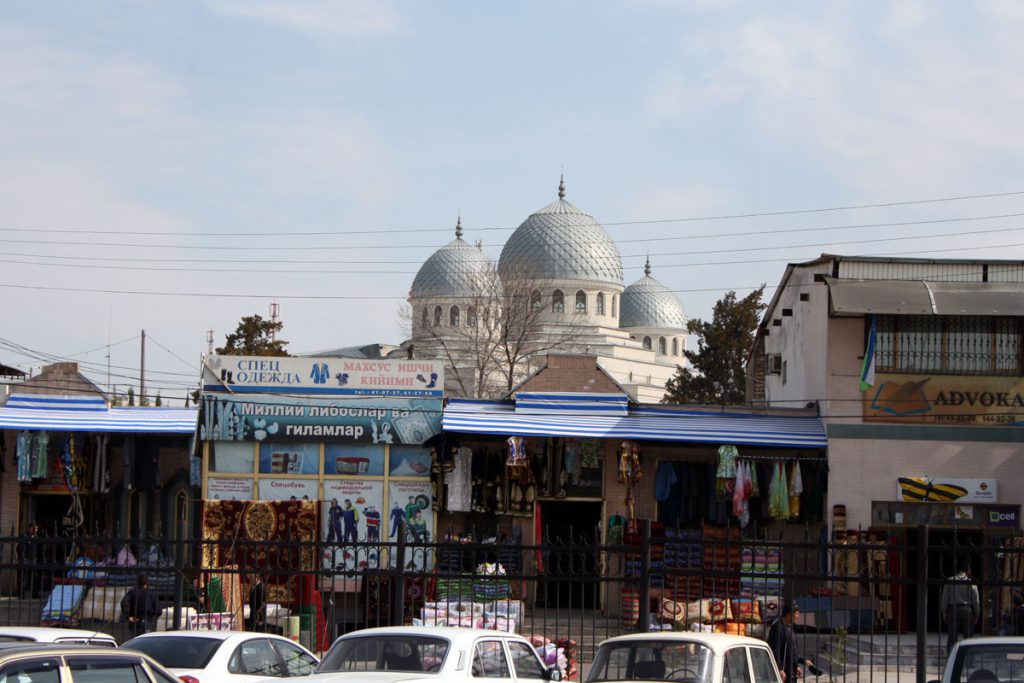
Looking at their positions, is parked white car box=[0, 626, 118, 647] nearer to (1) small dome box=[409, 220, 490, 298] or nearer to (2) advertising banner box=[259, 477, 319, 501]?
(2) advertising banner box=[259, 477, 319, 501]

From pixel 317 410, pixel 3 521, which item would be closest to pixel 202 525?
pixel 317 410

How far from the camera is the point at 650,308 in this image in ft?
266

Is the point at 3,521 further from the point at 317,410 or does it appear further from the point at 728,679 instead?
the point at 728,679

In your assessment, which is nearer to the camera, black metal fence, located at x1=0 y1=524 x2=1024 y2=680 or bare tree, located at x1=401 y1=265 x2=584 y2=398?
black metal fence, located at x1=0 y1=524 x2=1024 y2=680

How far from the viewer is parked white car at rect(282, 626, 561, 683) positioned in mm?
9648

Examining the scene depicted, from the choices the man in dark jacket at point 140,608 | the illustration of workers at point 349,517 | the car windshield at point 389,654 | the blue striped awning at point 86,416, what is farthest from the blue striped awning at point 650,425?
the car windshield at point 389,654

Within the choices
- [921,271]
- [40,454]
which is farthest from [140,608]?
[921,271]

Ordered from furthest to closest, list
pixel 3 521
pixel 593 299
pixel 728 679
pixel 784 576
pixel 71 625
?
pixel 593 299 < pixel 3 521 < pixel 71 625 < pixel 784 576 < pixel 728 679

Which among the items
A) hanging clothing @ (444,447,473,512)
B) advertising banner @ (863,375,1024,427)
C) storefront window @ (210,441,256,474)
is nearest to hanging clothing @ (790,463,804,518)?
advertising banner @ (863,375,1024,427)

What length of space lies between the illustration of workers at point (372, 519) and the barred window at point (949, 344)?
25.7 ft

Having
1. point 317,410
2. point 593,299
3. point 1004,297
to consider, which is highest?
point 593,299

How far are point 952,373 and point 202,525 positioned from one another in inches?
446

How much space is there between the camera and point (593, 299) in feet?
227

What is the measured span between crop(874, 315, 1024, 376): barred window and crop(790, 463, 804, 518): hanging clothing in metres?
2.02
